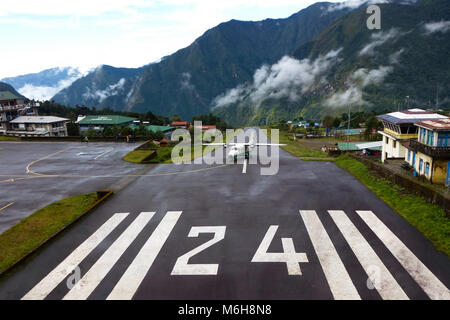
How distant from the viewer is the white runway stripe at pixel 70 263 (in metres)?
16.1

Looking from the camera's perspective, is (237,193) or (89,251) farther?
(237,193)

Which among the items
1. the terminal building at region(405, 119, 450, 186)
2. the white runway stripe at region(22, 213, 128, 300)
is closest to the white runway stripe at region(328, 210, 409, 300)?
the terminal building at region(405, 119, 450, 186)

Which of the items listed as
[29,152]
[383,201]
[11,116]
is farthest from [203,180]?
[11,116]

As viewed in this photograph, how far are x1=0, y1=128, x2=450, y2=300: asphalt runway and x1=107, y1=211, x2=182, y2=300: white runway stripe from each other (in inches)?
2.6

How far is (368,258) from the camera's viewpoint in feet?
61.1

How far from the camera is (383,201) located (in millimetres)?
28578

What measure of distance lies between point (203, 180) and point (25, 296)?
912 inches

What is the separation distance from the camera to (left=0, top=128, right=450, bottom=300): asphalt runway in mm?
15914

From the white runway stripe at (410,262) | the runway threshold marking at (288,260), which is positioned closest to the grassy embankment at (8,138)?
the runway threshold marking at (288,260)

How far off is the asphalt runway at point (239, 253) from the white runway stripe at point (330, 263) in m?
0.07

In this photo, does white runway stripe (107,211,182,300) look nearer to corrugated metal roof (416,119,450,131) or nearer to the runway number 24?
the runway number 24

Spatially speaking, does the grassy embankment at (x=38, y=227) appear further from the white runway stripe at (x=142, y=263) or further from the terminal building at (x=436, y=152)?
the terminal building at (x=436, y=152)

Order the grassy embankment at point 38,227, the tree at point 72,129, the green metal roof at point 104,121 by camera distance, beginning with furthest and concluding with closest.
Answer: the green metal roof at point 104,121 → the tree at point 72,129 → the grassy embankment at point 38,227
